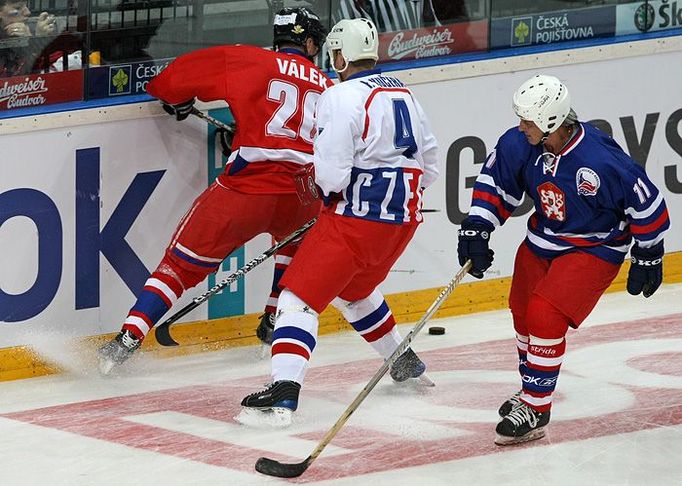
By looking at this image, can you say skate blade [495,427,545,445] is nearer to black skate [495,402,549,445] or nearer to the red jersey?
black skate [495,402,549,445]

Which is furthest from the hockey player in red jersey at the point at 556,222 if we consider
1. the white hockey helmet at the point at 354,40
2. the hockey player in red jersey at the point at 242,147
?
the hockey player in red jersey at the point at 242,147

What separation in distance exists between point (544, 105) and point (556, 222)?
1.23ft

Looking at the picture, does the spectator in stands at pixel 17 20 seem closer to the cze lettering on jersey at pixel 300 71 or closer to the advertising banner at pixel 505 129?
the cze lettering on jersey at pixel 300 71

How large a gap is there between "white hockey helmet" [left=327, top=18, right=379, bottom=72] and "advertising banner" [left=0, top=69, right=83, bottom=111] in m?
1.26

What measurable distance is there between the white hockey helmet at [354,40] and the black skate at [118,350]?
1261 mm

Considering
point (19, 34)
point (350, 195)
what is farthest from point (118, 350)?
point (19, 34)

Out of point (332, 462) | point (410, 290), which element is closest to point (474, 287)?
point (410, 290)

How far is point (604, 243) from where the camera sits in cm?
493

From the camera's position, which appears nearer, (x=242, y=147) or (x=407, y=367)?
(x=407, y=367)

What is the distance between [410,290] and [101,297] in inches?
55.2

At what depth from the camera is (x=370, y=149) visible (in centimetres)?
505

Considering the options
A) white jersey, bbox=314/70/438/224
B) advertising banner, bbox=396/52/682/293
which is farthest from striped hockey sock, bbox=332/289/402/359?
advertising banner, bbox=396/52/682/293

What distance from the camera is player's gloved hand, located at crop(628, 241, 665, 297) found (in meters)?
4.82

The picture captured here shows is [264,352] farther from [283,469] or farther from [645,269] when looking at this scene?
[645,269]
